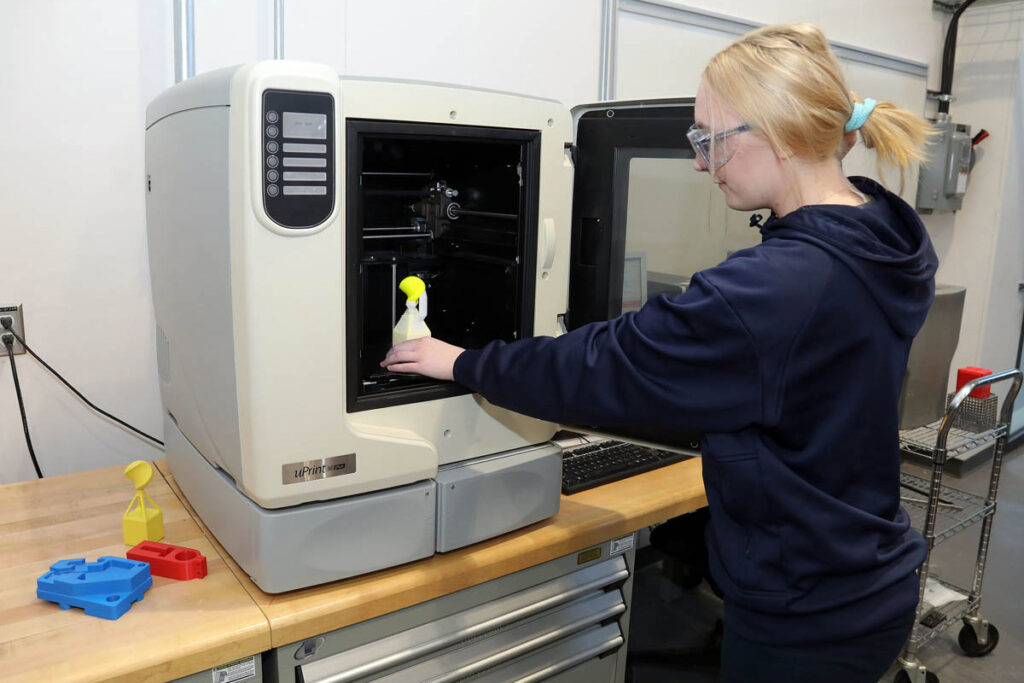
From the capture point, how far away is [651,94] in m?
2.36

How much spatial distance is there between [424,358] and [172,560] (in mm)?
444

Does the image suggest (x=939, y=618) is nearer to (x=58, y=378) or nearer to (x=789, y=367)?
(x=789, y=367)

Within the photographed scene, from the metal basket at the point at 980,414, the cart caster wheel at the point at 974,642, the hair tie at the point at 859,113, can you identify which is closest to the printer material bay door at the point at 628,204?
the hair tie at the point at 859,113

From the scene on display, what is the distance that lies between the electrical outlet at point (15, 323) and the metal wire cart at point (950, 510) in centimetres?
194

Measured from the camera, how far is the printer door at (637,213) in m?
1.24

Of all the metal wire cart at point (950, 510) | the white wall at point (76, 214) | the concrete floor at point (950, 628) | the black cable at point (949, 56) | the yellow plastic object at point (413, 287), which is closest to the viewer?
the yellow plastic object at point (413, 287)

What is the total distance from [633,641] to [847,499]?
1483mm

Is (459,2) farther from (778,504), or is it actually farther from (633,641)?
(633,641)

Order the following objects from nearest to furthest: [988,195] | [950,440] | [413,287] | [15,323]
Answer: [413,287] < [15,323] < [950,440] < [988,195]

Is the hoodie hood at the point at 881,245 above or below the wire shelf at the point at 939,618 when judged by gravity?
above

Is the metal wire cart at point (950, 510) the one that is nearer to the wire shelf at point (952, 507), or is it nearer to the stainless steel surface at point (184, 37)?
the wire shelf at point (952, 507)

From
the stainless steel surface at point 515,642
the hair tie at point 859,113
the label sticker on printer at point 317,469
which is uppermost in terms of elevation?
the hair tie at point 859,113

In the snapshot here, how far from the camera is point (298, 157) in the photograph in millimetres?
916

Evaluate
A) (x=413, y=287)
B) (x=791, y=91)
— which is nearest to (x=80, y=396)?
(x=413, y=287)
